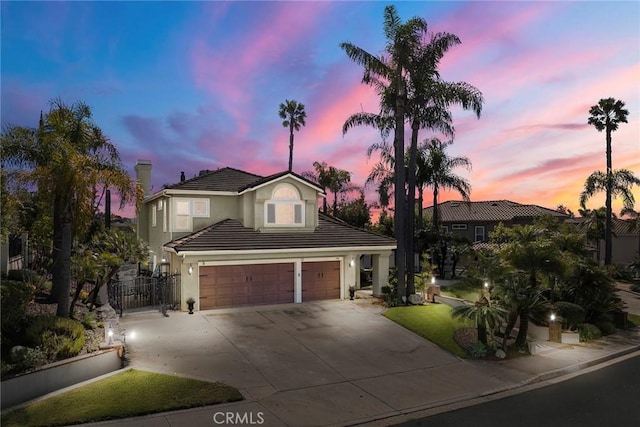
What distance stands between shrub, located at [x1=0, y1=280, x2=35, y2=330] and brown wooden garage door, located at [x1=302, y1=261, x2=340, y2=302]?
12.5m

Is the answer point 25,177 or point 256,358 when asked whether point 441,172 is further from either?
point 25,177

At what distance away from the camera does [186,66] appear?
18.9 meters

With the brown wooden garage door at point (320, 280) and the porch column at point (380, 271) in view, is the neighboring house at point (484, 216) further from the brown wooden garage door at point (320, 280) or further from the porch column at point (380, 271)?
the brown wooden garage door at point (320, 280)

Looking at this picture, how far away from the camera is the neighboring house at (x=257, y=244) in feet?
65.1

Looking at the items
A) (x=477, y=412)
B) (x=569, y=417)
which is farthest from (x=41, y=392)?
(x=569, y=417)

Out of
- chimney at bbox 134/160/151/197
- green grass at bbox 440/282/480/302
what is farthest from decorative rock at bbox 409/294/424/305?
chimney at bbox 134/160/151/197

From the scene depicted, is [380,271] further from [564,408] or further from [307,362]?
[564,408]

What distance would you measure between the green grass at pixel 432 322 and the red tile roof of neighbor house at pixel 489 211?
84.6 ft

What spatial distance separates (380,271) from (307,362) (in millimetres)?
11389

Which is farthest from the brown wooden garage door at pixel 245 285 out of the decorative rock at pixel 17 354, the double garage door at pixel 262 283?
the decorative rock at pixel 17 354

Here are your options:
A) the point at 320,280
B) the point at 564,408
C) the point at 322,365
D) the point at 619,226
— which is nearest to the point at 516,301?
the point at 564,408

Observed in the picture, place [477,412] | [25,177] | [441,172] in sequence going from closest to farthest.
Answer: [477,412] < [25,177] < [441,172]

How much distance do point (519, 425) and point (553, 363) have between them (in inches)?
226

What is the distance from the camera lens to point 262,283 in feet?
68.8
